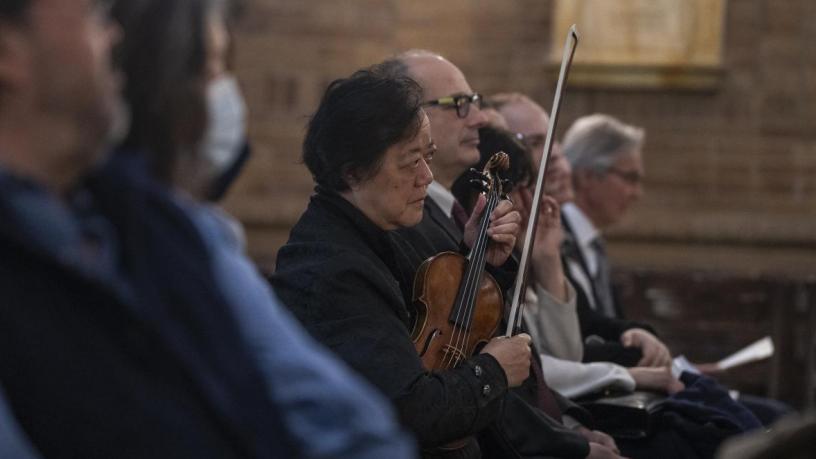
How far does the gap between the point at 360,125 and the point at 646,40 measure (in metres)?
6.92

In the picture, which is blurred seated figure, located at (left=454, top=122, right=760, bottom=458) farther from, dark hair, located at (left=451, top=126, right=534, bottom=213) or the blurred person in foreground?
the blurred person in foreground

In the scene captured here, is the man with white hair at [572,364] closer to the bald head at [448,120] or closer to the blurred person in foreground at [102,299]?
the bald head at [448,120]

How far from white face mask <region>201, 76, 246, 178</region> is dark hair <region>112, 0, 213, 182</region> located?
0.07 m

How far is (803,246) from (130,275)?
899 cm

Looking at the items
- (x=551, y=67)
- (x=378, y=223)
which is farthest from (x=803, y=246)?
(x=378, y=223)

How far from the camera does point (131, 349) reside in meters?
1.66

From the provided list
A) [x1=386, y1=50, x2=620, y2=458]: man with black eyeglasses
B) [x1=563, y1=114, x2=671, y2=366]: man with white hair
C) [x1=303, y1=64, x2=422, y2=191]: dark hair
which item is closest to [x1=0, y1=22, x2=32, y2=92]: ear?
[x1=303, y1=64, x2=422, y2=191]: dark hair

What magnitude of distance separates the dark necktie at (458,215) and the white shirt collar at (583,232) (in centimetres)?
180

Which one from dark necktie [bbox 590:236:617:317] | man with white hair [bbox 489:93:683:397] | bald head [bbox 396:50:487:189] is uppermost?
bald head [bbox 396:50:487:189]

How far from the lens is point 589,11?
1023 centimetres

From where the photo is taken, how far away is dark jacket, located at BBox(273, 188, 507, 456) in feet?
10.6

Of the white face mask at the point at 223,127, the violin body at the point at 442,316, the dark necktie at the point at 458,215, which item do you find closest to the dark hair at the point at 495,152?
the dark necktie at the point at 458,215

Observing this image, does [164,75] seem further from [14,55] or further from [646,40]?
[646,40]

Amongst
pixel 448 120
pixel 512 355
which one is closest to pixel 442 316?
pixel 512 355
